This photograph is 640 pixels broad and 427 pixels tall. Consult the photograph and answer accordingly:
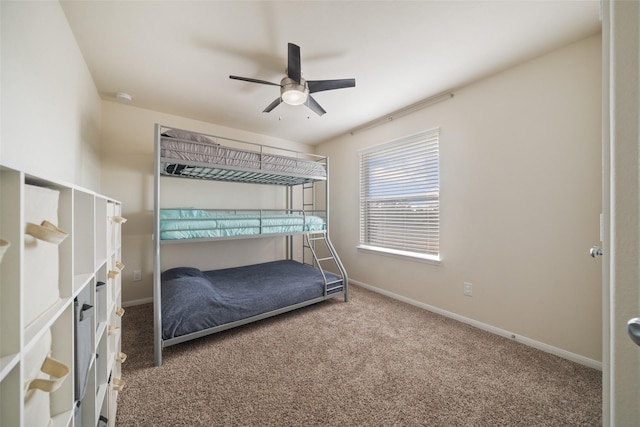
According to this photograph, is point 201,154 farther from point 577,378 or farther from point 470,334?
point 577,378

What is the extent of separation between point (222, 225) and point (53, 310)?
1.75 metres

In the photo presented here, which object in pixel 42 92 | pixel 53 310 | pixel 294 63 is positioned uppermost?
pixel 294 63

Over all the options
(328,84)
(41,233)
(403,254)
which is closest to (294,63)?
(328,84)

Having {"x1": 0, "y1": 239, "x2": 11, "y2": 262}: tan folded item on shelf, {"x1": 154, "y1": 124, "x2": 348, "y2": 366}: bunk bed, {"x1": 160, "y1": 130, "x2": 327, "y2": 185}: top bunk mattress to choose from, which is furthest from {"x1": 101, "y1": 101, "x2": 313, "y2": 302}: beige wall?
{"x1": 0, "y1": 239, "x2": 11, "y2": 262}: tan folded item on shelf

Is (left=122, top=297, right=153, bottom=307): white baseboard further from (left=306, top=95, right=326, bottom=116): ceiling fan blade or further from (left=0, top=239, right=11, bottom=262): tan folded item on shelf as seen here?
(left=0, top=239, right=11, bottom=262): tan folded item on shelf

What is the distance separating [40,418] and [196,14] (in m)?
2.02

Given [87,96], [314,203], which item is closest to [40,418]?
[87,96]

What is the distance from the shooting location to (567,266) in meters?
1.78

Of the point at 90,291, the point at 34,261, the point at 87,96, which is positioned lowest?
the point at 90,291

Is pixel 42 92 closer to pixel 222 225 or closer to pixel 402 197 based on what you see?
pixel 222 225

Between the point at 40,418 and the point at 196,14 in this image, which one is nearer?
the point at 40,418

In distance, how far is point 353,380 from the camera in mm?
1554

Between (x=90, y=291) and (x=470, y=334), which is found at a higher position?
(x=90, y=291)

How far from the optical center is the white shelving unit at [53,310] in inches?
16.0
